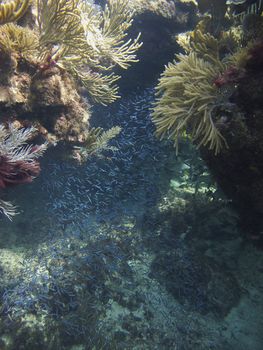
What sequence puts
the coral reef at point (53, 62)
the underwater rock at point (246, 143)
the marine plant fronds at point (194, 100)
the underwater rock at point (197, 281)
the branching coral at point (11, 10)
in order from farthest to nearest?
the underwater rock at point (197, 281)
the coral reef at point (53, 62)
the marine plant fronds at point (194, 100)
the branching coral at point (11, 10)
the underwater rock at point (246, 143)

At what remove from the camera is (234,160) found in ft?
12.3

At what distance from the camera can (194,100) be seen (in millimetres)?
3908

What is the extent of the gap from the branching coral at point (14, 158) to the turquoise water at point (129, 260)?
1.38 m

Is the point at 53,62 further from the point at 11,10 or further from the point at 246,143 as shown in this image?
the point at 246,143

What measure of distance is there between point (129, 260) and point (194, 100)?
11.3ft

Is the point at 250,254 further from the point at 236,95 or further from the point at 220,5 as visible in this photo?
the point at 220,5

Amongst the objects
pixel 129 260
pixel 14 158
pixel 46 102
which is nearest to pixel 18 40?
pixel 46 102

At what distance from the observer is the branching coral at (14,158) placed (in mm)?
4090

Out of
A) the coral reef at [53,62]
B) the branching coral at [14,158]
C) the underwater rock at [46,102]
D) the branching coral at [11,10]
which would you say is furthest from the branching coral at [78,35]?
the branching coral at [14,158]

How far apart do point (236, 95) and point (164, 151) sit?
412cm

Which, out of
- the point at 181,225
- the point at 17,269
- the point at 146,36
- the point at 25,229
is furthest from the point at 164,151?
the point at 17,269

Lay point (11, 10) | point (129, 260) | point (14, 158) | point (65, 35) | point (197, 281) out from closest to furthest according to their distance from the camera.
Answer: point (11, 10) < point (14, 158) < point (65, 35) < point (197, 281) < point (129, 260)

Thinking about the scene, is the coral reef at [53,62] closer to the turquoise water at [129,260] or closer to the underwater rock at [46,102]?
the underwater rock at [46,102]

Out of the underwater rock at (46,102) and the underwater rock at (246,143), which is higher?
the underwater rock at (246,143)
